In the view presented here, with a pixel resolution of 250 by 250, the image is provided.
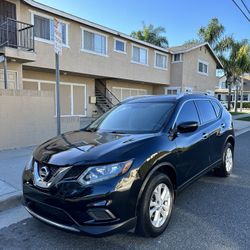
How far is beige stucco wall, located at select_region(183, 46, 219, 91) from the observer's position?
23509 millimetres

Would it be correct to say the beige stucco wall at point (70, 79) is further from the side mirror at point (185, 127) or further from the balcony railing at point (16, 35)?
the side mirror at point (185, 127)

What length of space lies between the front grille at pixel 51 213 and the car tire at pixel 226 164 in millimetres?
3738

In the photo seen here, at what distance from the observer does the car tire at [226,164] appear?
543cm

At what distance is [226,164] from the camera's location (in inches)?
219

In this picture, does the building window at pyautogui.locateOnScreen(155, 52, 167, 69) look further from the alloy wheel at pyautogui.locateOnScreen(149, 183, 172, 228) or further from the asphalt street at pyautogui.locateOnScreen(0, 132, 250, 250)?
the alloy wheel at pyautogui.locateOnScreen(149, 183, 172, 228)

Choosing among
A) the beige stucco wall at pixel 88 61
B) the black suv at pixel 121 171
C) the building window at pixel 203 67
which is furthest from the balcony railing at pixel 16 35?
the building window at pixel 203 67

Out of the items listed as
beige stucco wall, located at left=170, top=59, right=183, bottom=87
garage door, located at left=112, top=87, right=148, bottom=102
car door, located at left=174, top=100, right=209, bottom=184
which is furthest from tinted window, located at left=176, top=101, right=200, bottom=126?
beige stucco wall, located at left=170, top=59, right=183, bottom=87

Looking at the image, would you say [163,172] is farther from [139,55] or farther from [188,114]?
[139,55]

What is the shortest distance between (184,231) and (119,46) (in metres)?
15.8

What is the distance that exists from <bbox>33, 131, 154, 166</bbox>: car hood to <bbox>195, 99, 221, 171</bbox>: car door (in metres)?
1.63

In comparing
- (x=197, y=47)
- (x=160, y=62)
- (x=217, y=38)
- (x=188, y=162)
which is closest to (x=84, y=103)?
(x=160, y=62)

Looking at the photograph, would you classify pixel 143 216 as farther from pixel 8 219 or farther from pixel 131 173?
pixel 8 219

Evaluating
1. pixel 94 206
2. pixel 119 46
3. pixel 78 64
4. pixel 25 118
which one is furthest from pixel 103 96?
pixel 94 206

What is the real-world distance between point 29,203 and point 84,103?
14.9m
